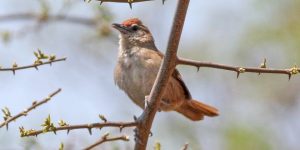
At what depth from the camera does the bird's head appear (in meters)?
7.30

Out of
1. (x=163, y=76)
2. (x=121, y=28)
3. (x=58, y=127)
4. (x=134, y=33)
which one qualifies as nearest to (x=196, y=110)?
(x=134, y=33)

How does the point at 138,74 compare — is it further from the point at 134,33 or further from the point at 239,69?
the point at 239,69

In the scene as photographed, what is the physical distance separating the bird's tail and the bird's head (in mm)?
736

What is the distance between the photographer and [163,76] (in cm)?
421

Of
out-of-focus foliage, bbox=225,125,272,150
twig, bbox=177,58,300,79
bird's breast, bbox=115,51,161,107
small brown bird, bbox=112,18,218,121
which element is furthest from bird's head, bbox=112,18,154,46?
twig, bbox=177,58,300,79

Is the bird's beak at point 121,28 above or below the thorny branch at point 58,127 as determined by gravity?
above

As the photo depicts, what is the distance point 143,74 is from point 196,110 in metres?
1.18

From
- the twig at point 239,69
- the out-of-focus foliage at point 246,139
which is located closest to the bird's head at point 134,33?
the out-of-focus foliage at point 246,139

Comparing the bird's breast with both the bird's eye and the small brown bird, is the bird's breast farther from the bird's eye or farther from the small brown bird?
the bird's eye

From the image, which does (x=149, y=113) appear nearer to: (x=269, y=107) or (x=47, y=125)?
(x=47, y=125)

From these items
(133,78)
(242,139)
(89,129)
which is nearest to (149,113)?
(89,129)

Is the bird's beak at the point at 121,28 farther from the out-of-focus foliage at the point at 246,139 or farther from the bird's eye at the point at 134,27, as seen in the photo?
the out-of-focus foliage at the point at 246,139

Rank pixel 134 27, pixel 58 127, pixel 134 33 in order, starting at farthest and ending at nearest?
pixel 134 27 → pixel 134 33 → pixel 58 127

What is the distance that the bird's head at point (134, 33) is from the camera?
23.9 ft
